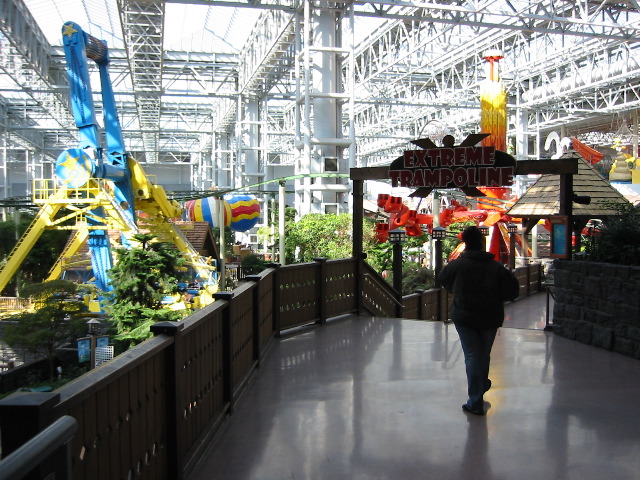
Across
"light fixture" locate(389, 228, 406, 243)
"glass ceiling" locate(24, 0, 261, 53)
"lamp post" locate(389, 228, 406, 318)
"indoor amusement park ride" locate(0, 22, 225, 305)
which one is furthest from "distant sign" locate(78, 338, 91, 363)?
"glass ceiling" locate(24, 0, 261, 53)

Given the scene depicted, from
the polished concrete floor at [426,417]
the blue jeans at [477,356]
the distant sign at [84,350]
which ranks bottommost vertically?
the distant sign at [84,350]

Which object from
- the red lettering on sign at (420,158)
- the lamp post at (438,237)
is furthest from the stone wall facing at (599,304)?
the lamp post at (438,237)

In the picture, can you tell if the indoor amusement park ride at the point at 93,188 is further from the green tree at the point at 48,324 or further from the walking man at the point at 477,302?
the walking man at the point at 477,302

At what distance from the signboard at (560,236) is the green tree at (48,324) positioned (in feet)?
45.4

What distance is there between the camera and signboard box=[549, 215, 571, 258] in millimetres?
9383

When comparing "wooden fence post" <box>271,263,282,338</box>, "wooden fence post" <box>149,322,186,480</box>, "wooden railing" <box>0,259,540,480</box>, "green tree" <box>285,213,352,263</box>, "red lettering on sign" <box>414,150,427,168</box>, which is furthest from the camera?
"green tree" <box>285,213,352,263</box>

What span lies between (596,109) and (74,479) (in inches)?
1553

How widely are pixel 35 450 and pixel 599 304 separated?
8.34 metres

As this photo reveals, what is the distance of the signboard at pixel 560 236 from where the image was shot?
30.8 ft

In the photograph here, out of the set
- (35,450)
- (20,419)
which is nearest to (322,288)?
(20,419)

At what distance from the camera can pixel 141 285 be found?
15461 mm

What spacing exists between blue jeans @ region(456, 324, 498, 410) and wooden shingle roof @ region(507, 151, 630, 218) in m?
11.5

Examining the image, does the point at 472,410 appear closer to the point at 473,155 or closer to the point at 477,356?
the point at 477,356

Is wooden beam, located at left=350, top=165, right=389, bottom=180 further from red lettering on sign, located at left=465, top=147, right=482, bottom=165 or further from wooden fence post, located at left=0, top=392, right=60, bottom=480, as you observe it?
wooden fence post, located at left=0, top=392, right=60, bottom=480
